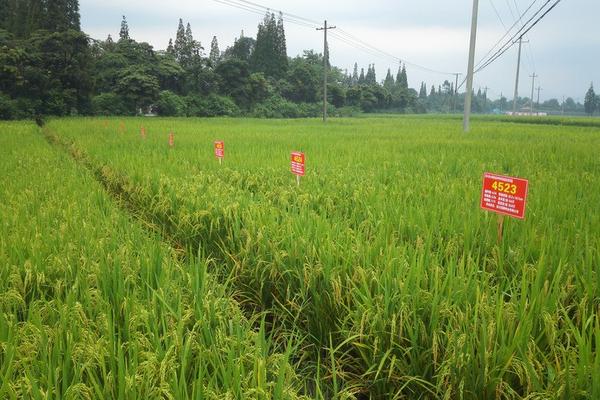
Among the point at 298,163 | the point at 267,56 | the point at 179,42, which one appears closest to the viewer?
the point at 298,163

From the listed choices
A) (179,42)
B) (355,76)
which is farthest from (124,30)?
(355,76)

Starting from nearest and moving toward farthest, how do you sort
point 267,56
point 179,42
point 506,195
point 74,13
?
point 506,195 < point 74,13 < point 179,42 < point 267,56

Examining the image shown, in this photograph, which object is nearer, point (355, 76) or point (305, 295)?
point (305, 295)

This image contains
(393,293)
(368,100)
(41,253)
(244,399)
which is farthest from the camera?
(368,100)

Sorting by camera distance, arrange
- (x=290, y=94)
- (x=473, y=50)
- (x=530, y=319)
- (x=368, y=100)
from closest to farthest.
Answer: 1. (x=530, y=319)
2. (x=473, y=50)
3. (x=290, y=94)
4. (x=368, y=100)

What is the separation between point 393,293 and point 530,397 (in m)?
0.66

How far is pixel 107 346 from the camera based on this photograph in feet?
4.91

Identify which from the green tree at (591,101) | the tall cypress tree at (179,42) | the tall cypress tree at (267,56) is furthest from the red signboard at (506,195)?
the green tree at (591,101)

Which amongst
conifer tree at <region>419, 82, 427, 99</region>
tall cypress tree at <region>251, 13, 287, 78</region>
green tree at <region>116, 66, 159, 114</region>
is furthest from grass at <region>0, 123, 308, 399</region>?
conifer tree at <region>419, 82, 427, 99</region>

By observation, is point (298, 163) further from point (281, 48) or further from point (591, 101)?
point (591, 101)

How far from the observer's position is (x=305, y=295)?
225 centimetres

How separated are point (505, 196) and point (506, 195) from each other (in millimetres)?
12

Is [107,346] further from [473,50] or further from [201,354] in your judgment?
[473,50]

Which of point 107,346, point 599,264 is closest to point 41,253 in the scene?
point 107,346
